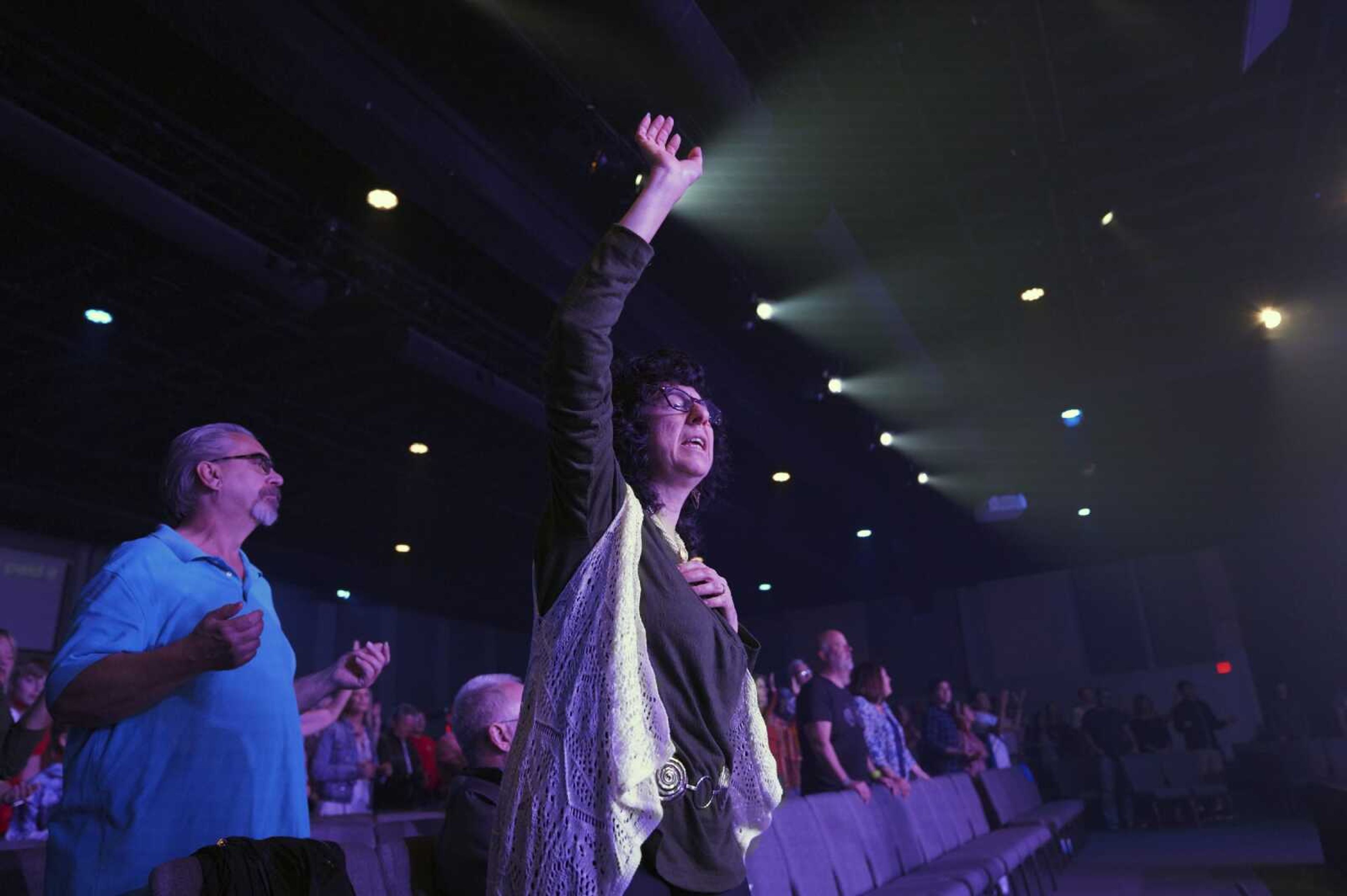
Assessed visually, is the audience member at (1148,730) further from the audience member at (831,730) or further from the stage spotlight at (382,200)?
the stage spotlight at (382,200)

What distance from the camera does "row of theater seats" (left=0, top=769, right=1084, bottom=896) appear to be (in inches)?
72.3

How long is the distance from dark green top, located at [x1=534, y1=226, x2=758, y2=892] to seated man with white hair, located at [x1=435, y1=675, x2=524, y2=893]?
2.43 feet

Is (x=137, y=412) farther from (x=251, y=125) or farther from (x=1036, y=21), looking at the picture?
(x=1036, y=21)

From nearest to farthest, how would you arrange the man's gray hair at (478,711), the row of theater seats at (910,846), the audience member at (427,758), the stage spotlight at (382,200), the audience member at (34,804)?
the man's gray hair at (478,711), the row of theater seats at (910,846), the audience member at (34,804), the stage spotlight at (382,200), the audience member at (427,758)

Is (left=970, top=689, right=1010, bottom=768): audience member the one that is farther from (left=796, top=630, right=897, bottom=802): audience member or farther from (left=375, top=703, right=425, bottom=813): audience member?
(left=375, top=703, right=425, bottom=813): audience member

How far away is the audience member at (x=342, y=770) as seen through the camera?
5.43m

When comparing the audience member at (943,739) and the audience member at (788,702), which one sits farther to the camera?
the audience member at (788,702)

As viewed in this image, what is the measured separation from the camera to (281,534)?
12.1 m

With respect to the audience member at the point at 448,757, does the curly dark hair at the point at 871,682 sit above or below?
above

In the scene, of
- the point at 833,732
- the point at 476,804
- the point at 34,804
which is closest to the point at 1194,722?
the point at 833,732

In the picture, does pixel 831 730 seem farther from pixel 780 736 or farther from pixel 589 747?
pixel 589 747

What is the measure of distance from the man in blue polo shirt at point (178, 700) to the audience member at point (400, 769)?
5747 millimetres

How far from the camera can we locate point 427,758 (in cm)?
727

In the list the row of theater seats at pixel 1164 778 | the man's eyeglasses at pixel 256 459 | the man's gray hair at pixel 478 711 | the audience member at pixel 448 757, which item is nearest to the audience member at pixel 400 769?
the audience member at pixel 448 757
